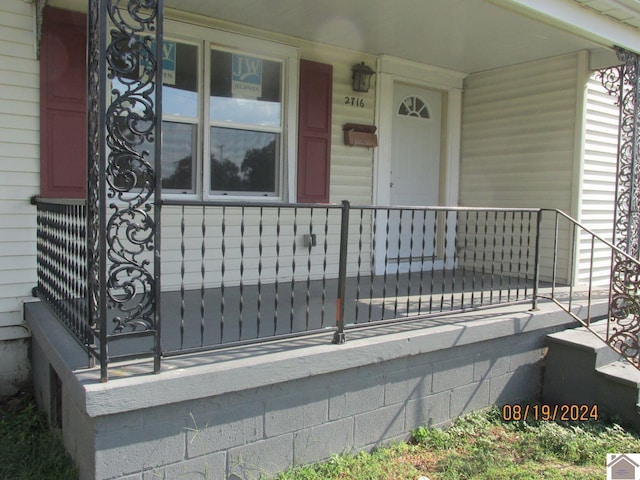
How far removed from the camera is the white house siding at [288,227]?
14.8ft

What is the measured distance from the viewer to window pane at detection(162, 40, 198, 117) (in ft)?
14.4

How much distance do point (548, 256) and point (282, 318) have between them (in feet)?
11.1

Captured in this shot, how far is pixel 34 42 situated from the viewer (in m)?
3.72

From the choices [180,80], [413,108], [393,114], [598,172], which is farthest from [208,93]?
[598,172]

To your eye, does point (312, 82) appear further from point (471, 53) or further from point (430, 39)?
point (471, 53)

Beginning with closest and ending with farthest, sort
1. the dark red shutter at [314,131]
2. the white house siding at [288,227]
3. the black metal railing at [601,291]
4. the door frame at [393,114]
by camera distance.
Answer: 1. the black metal railing at [601,291]
2. the white house siding at [288,227]
3. the dark red shutter at [314,131]
4. the door frame at [393,114]

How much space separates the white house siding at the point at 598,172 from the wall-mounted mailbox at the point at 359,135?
217 centimetres

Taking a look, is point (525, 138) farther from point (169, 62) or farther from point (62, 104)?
point (62, 104)

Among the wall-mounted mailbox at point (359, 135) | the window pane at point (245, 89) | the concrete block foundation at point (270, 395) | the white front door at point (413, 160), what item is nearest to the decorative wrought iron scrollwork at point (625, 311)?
the concrete block foundation at point (270, 395)

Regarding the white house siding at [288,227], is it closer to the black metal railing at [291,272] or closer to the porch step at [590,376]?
the black metal railing at [291,272]

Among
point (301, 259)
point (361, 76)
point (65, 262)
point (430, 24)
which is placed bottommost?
point (301, 259)

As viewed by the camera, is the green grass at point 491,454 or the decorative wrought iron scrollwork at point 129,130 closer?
the decorative wrought iron scrollwork at point 129,130

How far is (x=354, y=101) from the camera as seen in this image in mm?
5508
